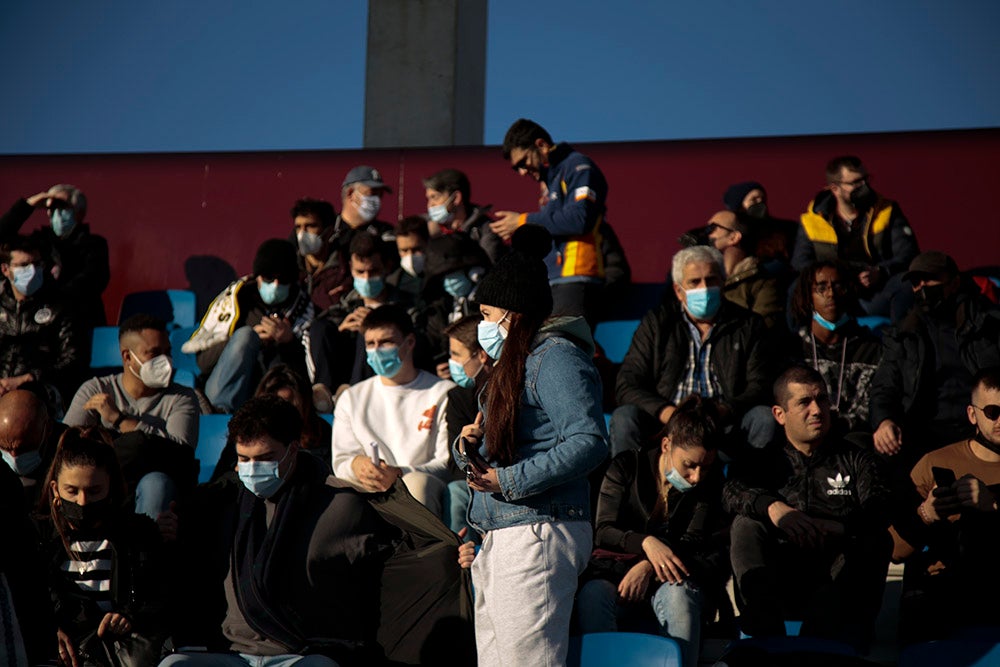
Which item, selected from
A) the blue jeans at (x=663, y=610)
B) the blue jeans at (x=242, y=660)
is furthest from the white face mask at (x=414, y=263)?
the blue jeans at (x=242, y=660)

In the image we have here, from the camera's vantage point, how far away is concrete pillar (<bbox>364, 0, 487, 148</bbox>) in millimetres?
10266

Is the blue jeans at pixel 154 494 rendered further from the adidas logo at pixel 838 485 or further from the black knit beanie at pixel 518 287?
the adidas logo at pixel 838 485

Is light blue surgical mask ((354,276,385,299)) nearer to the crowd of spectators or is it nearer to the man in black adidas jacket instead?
the crowd of spectators

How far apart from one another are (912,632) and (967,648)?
93 centimetres

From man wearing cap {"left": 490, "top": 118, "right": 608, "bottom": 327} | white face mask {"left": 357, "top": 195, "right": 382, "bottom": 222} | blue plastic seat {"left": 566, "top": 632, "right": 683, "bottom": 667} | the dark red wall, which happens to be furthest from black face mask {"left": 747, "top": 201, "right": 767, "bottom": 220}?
blue plastic seat {"left": 566, "top": 632, "right": 683, "bottom": 667}

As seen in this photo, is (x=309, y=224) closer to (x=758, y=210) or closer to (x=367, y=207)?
(x=367, y=207)

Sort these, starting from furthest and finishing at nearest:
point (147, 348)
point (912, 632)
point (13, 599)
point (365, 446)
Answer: point (147, 348) < point (365, 446) < point (912, 632) < point (13, 599)

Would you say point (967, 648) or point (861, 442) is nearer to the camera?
point (967, 648)

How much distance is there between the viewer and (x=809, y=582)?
17.7 ft

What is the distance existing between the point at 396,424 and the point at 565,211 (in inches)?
76.9

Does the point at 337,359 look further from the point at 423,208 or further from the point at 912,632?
the point at 912,632

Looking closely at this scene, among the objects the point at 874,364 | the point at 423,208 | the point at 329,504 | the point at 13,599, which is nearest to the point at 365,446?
the point at 329,504

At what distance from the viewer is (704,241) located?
8.30m

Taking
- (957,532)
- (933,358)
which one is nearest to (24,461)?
(957,532)
